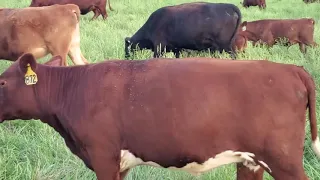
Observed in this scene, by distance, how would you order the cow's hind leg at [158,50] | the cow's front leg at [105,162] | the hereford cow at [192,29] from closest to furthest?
the cow's front leg at [105,162] → the cow's hind leg at [158,50] → the hereford cow at [192,29]

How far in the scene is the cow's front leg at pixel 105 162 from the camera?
138 inches

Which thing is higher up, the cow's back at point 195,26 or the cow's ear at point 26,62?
the cow's ear at point 26,62

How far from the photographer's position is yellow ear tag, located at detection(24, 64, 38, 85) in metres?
3.76

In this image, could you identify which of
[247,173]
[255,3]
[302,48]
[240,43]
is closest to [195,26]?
[240,43]

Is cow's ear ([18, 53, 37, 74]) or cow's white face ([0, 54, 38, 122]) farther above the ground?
cow's ear ([18, 53, 37, 74])

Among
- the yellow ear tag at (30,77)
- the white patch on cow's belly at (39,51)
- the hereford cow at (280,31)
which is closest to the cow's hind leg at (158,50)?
the hereford cow at (280,31)

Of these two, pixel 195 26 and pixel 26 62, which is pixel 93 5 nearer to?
pixel 195 26

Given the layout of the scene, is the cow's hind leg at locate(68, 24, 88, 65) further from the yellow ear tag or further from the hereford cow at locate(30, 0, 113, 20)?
the hereford cow at locate(30, 0, 113, 20)

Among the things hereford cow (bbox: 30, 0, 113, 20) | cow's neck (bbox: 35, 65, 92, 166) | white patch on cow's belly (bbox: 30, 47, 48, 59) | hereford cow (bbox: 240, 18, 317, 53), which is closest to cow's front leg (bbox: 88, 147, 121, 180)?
cow's neck (bbox: 35, 65, 92, 166)

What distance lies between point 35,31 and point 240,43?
200 inches

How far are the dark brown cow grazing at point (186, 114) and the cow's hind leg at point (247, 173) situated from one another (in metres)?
0.51

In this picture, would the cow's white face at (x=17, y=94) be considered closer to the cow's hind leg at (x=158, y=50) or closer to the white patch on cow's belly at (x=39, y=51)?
the white patch on cow's belly at (x=39, y=51)

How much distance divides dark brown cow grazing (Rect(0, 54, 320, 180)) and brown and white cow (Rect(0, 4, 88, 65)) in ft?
14.6

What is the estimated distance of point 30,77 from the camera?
3768 mm
